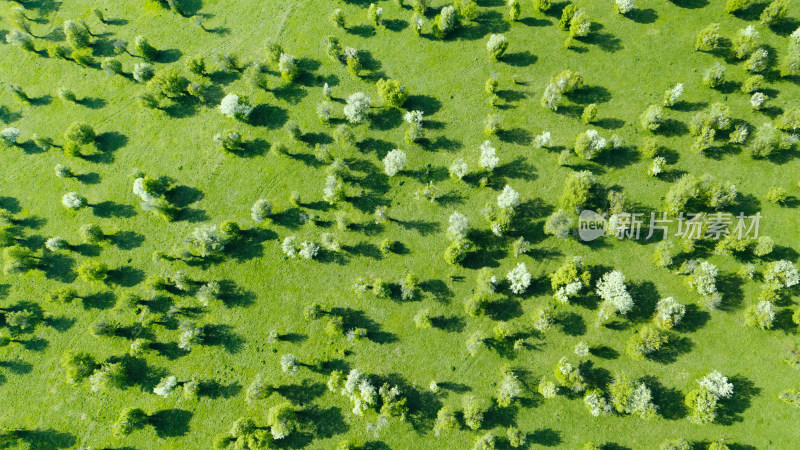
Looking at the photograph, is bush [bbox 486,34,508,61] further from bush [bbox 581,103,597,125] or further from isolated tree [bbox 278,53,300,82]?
isolated tree [bbox 278,53,300,82]

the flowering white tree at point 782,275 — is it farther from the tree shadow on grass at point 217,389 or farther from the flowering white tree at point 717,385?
the tree shadow on grass at point 217,389

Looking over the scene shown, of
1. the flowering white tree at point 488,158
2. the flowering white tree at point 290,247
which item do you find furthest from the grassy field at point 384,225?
the flowering white tree at point 488,158

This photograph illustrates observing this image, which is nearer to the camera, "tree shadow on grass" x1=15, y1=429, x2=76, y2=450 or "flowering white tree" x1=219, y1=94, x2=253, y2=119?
"tree shadow on grass" x1=15, y1=429, x2=76, y2=450

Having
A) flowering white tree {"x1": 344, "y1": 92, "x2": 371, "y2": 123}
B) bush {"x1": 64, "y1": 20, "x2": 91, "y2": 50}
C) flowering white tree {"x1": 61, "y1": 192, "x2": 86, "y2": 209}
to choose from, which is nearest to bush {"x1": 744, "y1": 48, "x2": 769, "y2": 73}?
flowering white tree {"x1": 344, "y1": 92, "x2": 371, "y2": 123}

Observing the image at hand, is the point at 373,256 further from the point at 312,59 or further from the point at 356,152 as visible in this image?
the point at 312,59

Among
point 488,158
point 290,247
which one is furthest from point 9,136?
point 488,158

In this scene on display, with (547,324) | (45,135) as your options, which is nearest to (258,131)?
(45,135)
